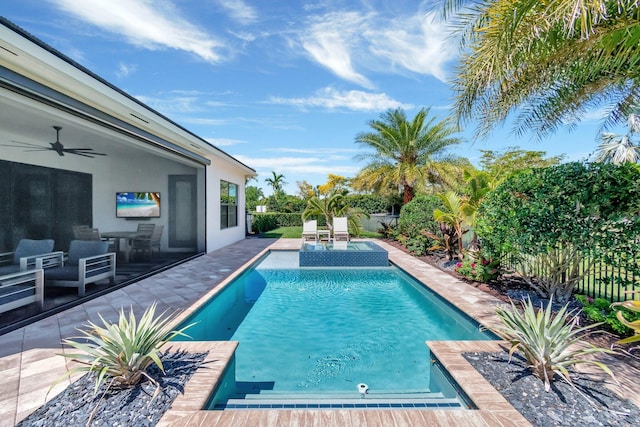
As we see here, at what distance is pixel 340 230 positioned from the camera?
48.6 ft

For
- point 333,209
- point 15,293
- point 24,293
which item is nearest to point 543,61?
point 15,293

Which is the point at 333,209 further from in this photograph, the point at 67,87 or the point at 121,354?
the point at 121,354

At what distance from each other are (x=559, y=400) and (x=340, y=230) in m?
12.1

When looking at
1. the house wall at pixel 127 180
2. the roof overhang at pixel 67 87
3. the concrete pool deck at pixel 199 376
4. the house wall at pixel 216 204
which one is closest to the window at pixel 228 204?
the house wall at pixel 216 204

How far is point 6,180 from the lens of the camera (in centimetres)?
871

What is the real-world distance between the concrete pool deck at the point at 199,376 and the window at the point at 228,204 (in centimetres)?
765

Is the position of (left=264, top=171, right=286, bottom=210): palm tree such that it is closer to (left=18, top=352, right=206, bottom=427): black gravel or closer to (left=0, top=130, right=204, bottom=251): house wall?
(left=0, top=130, right=204, bottom=251): house wall

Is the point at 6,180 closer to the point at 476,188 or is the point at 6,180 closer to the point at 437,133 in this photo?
the point at 476,188

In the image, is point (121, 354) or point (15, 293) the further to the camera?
point (15, 293)

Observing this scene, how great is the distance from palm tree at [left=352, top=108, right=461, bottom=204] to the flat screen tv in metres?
11.3

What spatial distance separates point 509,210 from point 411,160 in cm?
1195

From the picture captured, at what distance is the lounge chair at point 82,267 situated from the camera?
20.0 ft

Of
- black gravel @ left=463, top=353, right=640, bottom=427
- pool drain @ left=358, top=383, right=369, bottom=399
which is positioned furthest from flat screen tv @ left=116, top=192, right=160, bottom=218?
black gravel @ left=463, top=353, right=640, bottom=427

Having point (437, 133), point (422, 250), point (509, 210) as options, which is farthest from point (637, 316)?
point (437, 133)
